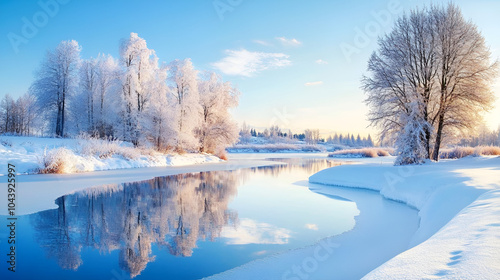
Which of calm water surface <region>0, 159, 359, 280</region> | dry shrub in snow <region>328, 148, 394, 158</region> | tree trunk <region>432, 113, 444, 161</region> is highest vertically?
tree trunk <region>432, 113, 444, 161</region>

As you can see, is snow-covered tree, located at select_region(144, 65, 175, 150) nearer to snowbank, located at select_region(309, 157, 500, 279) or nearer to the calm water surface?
the calm water surface

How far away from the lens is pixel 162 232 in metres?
5.42

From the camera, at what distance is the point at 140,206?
7660mm

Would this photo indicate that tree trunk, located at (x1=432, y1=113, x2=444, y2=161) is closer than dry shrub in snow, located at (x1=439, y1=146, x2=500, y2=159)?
Yes

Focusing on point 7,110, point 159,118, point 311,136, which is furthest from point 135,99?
point 311,136

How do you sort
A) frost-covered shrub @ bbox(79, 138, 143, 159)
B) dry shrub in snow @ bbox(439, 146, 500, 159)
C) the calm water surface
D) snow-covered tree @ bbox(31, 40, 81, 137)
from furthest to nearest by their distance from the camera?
1. snow-covered tree @ bbox(31, 40, 81, 137)
2. dry shrub in snow @ bbox(439, 146, 500, 159)
3. frost-covered shrub @ bbox(79, 138, 143, 159)
4. the calm water surface

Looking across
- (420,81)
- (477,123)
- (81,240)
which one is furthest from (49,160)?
(477,123)

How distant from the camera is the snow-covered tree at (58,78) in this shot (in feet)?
97.1

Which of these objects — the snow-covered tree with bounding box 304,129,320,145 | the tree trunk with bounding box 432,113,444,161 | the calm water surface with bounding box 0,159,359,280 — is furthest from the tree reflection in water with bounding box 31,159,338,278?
the snow-covered tree with bounding box 304,129,320,145

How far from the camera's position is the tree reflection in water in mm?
4477

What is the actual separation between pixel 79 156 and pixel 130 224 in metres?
13.6

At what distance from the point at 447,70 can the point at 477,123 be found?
3660 millimetres

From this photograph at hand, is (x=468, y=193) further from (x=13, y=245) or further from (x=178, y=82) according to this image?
(x=178, y=82)

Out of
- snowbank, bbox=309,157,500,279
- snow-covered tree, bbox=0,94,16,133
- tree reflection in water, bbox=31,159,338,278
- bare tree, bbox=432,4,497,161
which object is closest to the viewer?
snowbank, bbox=309,157,500,279
